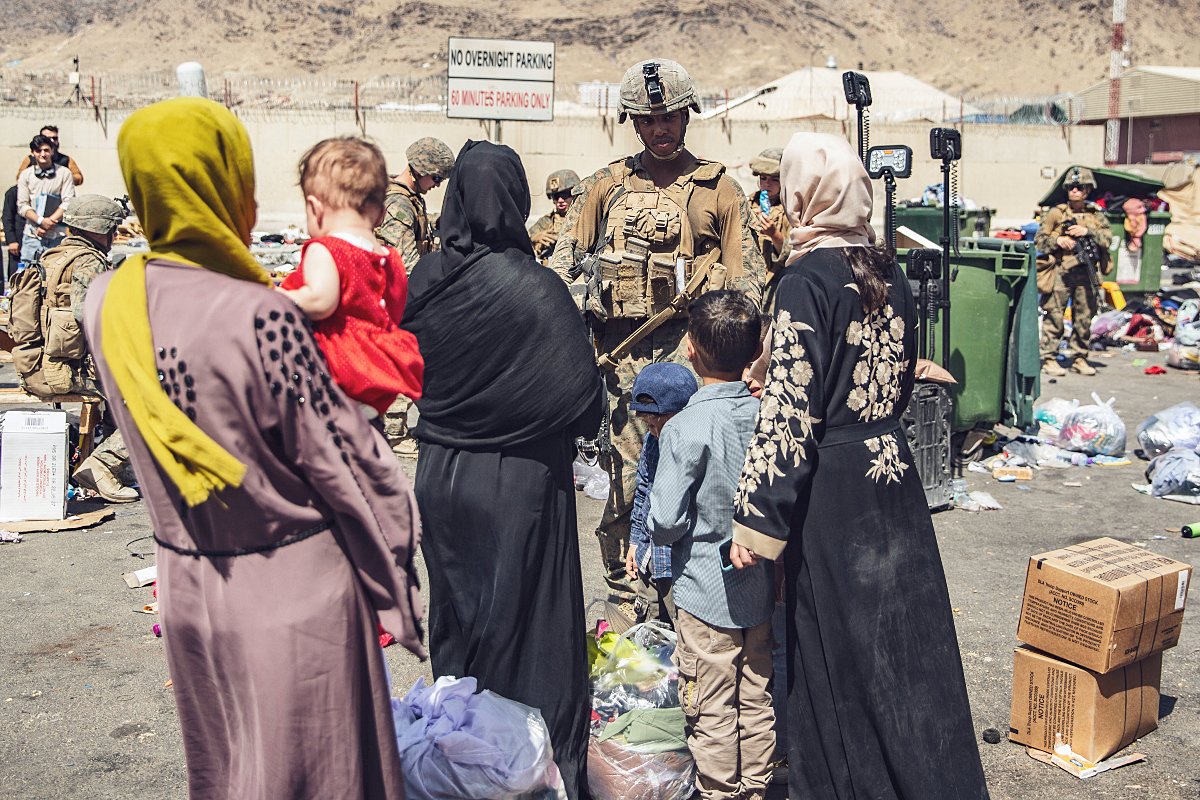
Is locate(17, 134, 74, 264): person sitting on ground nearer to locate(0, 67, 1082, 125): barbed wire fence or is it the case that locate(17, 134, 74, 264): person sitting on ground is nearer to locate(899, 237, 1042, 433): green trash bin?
locate(899, 237, 1042, 433): green trash bin

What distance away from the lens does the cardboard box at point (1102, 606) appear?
12.5 feet

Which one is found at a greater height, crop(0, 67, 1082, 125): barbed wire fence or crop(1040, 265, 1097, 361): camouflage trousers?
crop(0, 67, 1082, 125): barbed wire fence

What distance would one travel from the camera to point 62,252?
22.4 feet

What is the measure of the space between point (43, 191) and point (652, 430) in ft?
31.9

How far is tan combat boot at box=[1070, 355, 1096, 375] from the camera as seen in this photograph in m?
11.8

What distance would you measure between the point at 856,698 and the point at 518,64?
14152 mm

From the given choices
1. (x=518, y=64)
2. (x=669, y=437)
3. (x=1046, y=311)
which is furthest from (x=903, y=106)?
(x=669, y=437)

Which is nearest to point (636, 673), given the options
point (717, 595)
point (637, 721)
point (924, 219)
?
point (637, 721)

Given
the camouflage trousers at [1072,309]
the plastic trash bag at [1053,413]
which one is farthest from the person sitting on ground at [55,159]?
the camouflage trousers at [1072,309]

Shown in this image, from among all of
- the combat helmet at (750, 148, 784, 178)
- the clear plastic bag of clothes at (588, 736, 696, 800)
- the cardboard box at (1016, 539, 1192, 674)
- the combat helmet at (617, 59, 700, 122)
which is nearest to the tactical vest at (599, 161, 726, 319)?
the combat helmet at (617, 59, 700, 122)

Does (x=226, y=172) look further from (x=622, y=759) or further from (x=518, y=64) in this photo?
(x=518, y=64)

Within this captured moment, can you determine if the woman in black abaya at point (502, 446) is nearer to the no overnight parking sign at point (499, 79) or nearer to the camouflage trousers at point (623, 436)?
the camouflage trousers at point (623, 436)

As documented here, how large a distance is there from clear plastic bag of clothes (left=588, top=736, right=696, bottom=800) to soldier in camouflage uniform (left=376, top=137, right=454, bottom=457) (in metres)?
4.22

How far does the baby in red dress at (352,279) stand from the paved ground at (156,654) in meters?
2.09
